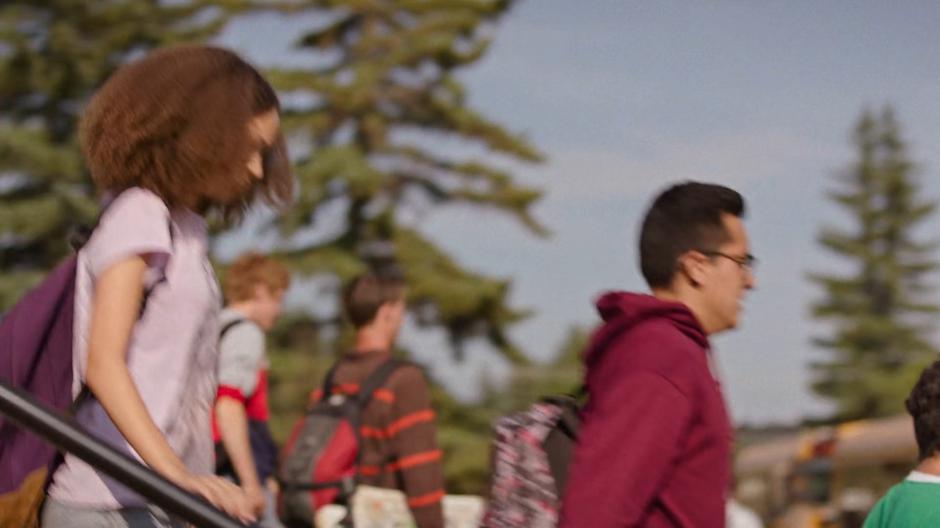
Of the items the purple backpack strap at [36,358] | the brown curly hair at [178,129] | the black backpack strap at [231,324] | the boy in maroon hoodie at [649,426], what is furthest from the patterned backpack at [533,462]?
the black backpack strap at [231,324]

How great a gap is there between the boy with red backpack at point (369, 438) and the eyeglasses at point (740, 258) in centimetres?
308

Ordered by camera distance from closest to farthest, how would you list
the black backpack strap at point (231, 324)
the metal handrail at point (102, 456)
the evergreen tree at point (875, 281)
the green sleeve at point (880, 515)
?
the metal handrail at point (102, 456) → the green sleeve at point (880, 515) → the black backpack strap at point (231, 324) → the evergreen tree at point (875, 281)

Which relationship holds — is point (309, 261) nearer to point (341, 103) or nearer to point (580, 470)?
point (341, 103)

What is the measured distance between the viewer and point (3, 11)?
31.2 m

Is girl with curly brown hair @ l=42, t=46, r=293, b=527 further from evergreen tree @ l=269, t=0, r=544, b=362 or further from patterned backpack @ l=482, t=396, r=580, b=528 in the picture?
evergreen tree @ l=269, t=0, r=544, b=362

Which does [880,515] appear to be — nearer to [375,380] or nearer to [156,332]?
[156,332]

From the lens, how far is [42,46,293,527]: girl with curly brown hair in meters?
2.89

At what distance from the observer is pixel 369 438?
6.62 m

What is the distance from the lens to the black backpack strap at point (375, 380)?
259 inches

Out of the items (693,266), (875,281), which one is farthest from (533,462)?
(875,281)

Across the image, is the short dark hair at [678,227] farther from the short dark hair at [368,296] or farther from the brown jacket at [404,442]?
the short dark hair at [368,296]

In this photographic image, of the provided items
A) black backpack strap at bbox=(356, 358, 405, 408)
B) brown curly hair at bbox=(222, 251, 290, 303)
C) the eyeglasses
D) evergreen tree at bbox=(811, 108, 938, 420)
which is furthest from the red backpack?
evergreen tree at bbox=(811, 108, 938, 420)

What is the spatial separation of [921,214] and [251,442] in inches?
2651

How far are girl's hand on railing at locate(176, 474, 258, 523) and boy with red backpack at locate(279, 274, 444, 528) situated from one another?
3657mm
